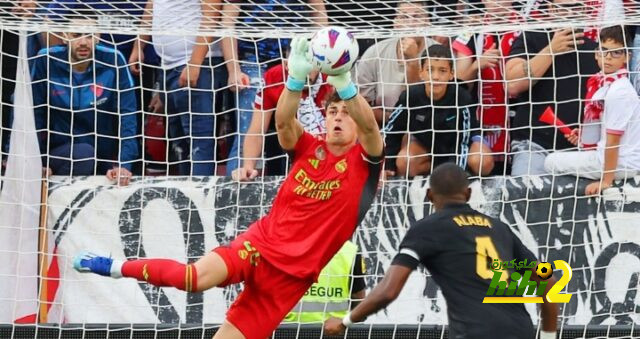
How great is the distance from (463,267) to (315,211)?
1.54 m

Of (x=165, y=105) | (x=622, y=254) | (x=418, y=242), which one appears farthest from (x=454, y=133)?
(x=418, y=242)

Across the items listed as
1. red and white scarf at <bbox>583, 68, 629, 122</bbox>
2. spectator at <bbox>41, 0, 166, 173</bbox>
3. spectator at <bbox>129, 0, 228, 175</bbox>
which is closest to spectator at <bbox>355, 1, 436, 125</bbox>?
spectator at <bbox>129, 0, 228, 175</bbox>

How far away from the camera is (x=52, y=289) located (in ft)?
34.4

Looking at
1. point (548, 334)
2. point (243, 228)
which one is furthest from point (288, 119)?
point (243, 228)

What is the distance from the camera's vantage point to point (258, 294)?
8352 millimetres

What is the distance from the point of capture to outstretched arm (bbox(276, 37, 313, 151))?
797 centimetres

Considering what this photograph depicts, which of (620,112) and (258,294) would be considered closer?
(258,294)

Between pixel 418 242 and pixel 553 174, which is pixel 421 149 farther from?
pixel 418 242

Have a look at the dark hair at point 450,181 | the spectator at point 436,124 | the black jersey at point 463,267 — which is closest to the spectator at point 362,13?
the spectator at point 436,124

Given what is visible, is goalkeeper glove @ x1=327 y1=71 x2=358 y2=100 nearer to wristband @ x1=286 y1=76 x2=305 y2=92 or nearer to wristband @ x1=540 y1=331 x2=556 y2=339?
wristband @ x1=286 y1=76 x2=305 y2=92

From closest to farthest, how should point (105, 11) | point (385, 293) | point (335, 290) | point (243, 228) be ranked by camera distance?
1. point (385, 293)
2. point (335, 290)
3. point (105, 11)
4. point (243, 228)

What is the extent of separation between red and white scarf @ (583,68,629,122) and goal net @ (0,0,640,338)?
0.02 m

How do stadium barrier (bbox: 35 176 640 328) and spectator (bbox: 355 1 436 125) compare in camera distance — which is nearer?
stadium barrier (bbox: 35 176 640 328)

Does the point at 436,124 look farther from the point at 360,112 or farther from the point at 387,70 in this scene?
the point at 360,112
